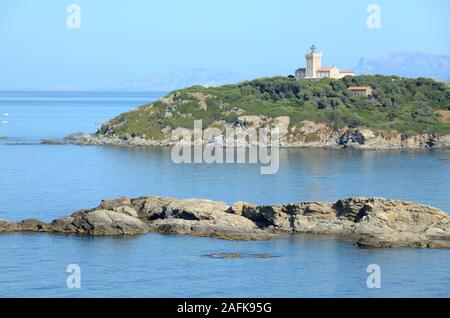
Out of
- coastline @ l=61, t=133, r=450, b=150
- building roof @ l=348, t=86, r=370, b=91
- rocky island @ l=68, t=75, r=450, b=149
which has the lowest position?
coastline @ l=61, t=133, r=450, b=150

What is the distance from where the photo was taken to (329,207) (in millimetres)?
46906

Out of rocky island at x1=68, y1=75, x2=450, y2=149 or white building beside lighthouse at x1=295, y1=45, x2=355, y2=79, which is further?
white building beside lighthouse at x1=295, y1=45, x2=355, y2=79

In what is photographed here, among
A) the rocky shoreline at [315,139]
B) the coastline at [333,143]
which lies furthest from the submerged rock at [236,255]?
the rocky shoreline at [315,139]

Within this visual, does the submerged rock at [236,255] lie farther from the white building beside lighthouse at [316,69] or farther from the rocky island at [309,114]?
the white building beside lighthouse at [316,69]

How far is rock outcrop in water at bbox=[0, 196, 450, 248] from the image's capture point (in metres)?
44.8

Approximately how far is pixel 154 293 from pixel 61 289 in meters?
3.55

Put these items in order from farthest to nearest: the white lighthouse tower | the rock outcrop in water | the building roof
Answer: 1. the white lighthouse tower
2. the building roof
3. the rock outcrop in water

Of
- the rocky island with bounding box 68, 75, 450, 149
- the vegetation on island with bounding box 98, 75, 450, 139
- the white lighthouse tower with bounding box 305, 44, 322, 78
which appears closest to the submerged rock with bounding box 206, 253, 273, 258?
the rocky island with bounding box 68, 75, 450, 149

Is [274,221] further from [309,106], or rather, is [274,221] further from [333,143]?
[309,106]

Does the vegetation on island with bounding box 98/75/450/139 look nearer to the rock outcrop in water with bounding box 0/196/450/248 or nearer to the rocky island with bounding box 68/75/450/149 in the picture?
the rocky island with bounding box 68/75/450/149

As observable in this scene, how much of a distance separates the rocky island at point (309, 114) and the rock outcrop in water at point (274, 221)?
5545 centimetres

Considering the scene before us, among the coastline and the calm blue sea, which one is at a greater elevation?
the coastline

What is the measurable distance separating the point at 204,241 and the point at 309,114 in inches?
2546
